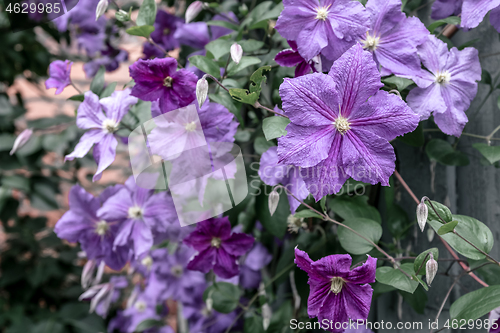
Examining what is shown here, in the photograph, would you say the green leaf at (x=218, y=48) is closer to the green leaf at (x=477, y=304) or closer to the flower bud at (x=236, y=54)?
the flower bud at (x=236, y=54)

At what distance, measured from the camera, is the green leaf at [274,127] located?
1.49ft

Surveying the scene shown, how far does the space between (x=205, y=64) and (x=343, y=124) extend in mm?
244

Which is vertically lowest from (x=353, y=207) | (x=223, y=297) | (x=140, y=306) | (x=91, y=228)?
(x=140, y=306)

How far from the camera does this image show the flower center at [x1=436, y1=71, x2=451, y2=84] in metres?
0.52

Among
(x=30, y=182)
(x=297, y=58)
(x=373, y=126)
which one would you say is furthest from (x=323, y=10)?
(x=30, y=182)

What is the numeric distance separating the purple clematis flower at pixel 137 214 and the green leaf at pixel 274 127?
289 millimetres

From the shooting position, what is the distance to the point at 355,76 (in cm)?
42

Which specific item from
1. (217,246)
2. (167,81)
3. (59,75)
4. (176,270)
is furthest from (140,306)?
(167,81)

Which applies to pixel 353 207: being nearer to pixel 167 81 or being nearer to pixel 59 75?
pixel 167 81

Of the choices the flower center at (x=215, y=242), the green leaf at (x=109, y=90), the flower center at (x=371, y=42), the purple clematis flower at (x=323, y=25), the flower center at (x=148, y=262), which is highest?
the purple clematis flower at (x=323, y=25)

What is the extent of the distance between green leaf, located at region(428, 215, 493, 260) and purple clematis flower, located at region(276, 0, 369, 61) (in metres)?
0.27

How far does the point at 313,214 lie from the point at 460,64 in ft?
0.98

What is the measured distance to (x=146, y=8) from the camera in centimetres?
62

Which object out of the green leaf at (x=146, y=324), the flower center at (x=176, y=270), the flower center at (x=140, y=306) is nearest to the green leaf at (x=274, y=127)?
the flower center at (x=176, y=270)
